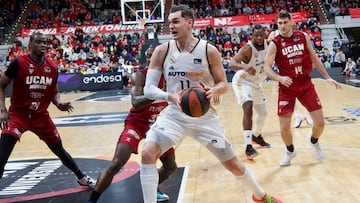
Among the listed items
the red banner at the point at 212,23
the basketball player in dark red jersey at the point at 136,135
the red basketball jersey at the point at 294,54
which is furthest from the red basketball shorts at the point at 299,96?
the red banner at the point at 212,23

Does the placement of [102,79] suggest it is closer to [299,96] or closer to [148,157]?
[299,96]

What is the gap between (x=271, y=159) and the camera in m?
6.14

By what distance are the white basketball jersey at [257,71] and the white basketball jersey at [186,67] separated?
2834mm

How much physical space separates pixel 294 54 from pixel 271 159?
1524 millimetres

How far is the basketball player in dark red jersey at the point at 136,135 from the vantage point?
408cm

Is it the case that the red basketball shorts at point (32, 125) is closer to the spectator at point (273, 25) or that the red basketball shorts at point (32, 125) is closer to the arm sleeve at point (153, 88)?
the arm sleeve at point (153, 88)

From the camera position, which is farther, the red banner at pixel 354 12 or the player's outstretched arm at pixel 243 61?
the red banner at pixel 354 12

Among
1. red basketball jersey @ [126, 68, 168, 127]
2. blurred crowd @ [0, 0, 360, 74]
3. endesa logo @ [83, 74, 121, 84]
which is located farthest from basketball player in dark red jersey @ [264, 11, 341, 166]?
endesa logo @ [83, 74, 121, 84]

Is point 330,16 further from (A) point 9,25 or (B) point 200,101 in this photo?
(B) point 200,101

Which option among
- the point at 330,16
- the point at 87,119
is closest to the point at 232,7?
the point at 330,16

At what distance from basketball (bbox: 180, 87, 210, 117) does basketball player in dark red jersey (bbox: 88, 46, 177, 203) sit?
0.71 m

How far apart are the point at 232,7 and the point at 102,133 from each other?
2143 centimetres

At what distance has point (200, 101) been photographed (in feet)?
11.0

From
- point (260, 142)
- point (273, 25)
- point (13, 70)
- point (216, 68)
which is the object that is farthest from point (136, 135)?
point (273, 25)
